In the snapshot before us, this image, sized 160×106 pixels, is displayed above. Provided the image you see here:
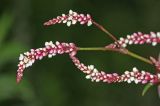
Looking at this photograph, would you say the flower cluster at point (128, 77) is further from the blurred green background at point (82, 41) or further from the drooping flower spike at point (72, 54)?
the blurred green background at point (82, 41)

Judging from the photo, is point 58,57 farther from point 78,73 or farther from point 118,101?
point 118,101

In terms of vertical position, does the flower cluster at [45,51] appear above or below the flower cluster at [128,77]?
above

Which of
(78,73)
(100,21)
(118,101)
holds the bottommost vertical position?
(118,101)

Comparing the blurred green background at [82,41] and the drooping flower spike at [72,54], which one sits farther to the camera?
the blurred green background at [82,41]

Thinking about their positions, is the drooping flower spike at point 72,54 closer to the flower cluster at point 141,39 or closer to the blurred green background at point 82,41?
the flower cluster at point 141,39

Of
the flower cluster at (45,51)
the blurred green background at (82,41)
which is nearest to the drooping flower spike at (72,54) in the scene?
the flower cluster at (45,51)

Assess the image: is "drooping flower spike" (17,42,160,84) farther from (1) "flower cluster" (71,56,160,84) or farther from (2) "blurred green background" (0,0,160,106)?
(2) "blurred green background" (0,0,160,106)

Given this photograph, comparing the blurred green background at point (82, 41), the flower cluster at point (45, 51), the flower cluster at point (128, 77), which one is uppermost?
the blurred green background at point (82, 41)

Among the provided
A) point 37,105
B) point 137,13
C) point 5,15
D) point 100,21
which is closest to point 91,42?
point 100,21

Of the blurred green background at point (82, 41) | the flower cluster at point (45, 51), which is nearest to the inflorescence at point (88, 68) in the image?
the flower cluster at point (45, 51)
